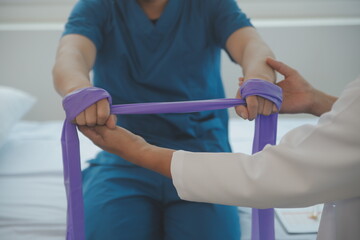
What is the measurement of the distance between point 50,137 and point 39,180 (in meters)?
0.36

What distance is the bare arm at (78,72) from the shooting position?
72 cm

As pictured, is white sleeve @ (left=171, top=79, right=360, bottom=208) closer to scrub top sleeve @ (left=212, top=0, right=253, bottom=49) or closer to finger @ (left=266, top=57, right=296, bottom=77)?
finger @ (left=266, top=57, right=296, bottom=77)

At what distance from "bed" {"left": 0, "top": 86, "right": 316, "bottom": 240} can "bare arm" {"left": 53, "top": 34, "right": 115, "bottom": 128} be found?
0.30m

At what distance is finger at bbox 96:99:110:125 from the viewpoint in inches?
28.2

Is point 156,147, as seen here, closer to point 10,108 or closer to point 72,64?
point 72,64

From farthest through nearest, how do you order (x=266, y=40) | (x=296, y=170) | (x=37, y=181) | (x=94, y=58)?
(x=266, y=40)
(x=37, y=181)
(x=94, y=58)
(x=296, y=170)

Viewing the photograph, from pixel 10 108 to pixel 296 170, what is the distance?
1216 mm

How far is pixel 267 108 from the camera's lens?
773mm

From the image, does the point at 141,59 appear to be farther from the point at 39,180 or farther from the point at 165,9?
the point at 39,180

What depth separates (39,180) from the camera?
1231 millimetres

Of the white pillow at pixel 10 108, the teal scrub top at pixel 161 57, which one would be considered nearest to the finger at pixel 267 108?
the teal scrub top at pixel 161 57

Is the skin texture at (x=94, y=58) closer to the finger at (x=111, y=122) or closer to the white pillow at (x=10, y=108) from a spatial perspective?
the finger at (x=111, y=122)

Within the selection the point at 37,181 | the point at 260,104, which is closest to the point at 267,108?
the point at 260,104

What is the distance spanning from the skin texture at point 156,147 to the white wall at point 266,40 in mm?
1084
